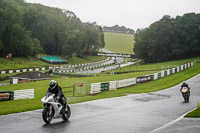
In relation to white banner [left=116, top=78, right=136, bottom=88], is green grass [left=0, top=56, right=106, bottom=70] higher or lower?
higher

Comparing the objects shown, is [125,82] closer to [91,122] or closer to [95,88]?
[95,88]

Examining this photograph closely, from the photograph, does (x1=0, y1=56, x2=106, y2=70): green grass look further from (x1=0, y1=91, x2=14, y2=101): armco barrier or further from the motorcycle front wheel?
the motorcycle front wheel

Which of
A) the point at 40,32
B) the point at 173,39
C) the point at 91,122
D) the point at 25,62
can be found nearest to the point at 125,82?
the point at 91,122

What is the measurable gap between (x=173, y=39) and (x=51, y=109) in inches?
3575

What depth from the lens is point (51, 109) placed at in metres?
14.6

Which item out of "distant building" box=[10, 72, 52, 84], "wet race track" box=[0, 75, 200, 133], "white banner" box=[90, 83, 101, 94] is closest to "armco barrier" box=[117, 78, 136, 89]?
"white banner" box=[90, 83, 101, 94]

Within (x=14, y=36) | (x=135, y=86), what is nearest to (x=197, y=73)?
(x=135, y=86)

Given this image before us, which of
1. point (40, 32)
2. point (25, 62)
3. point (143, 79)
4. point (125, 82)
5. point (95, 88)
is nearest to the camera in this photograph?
point (95, 88)

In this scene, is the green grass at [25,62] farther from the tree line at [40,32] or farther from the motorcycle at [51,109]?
the motorcycle at [51,109]

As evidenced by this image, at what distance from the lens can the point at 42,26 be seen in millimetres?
115562

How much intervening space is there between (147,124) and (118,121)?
5.25 feet

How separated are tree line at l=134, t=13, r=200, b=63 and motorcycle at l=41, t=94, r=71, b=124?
86.8 metres

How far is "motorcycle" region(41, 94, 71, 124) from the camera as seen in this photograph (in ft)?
46.4

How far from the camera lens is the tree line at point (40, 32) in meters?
94.8
